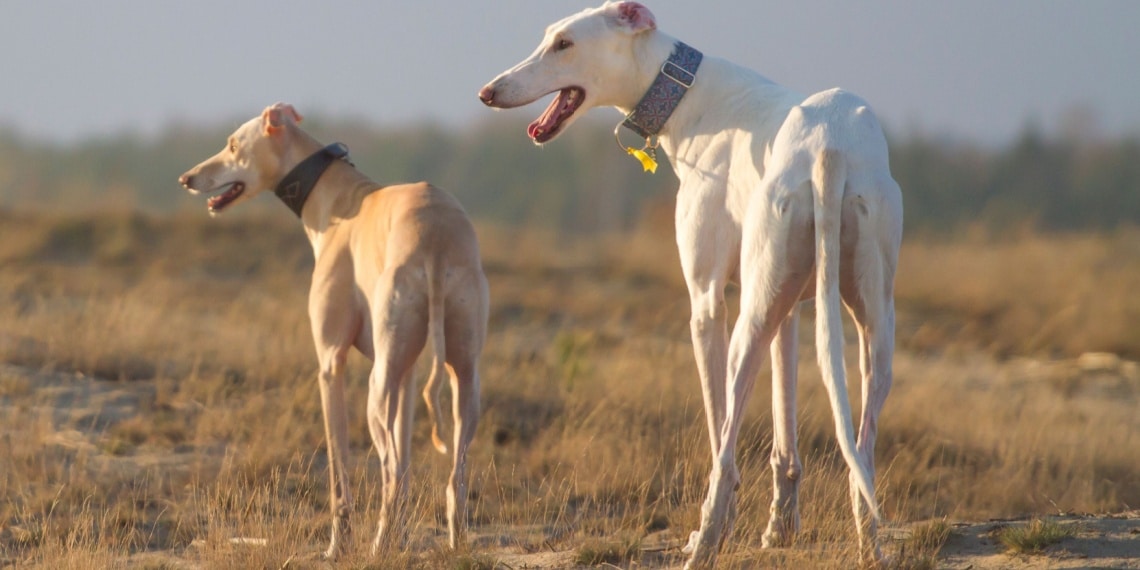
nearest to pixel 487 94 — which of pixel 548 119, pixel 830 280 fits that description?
pixel 548 119

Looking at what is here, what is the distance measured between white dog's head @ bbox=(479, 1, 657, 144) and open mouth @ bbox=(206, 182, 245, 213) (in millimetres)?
2162

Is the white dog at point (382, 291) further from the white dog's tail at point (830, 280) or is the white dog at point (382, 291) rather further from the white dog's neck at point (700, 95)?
the white dog's tail at point (830, 280)

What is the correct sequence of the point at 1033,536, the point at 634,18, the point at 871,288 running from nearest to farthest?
the point at 871,288 < the point at 1033,536 < the point at 634,18

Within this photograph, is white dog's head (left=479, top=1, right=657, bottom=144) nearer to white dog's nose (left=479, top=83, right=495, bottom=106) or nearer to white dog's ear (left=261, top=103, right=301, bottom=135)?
white dog's nose (left=479, top=83, right=495, bottom=106)

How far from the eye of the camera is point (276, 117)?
7.79 meters

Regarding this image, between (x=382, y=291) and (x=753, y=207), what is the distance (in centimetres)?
203

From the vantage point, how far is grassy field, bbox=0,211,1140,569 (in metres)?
7.42

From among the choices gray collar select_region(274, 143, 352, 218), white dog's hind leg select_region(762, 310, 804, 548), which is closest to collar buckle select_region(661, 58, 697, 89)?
white dog's hind leg select_region(762, 310, 804, 548)

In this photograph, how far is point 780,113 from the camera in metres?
6.04

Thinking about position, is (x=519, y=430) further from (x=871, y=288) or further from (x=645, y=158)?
(x=871, y=288)

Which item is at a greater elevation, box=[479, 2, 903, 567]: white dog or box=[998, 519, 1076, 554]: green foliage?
box=[479, 2, 903, 567]: white dog

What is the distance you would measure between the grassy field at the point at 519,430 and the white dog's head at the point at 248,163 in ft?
5.35

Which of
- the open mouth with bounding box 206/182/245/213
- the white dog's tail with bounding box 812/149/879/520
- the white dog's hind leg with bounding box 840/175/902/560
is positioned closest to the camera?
the white dog's tail with bounding box 812/149/879/520

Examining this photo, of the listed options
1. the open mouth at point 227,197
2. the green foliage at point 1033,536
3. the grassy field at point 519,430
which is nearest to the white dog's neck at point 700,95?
the grassy field at point 519,430
